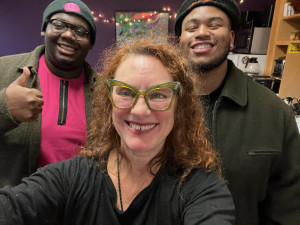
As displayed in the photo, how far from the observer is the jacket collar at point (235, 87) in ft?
4.03

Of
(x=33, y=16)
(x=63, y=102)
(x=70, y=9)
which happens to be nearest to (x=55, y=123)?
(x=63, y=102)

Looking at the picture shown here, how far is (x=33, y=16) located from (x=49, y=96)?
108 inches

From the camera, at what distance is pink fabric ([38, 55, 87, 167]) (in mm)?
1351

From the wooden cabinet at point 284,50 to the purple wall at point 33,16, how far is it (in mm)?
842

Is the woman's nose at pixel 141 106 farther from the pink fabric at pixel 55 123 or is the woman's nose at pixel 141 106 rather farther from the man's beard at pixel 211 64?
the pink fabric at pixel 55 123

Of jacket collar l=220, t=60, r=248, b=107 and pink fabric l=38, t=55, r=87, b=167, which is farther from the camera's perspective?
pink fabric l=38, t=55, r=87, b=167

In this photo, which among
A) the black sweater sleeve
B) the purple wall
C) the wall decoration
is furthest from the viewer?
the wall decoration

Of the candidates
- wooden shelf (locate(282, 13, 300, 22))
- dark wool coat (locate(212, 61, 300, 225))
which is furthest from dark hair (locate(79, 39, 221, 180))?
wooden shelf (locate(282, 13, 300, 22))

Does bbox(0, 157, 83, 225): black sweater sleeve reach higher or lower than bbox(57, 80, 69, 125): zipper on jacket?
lower

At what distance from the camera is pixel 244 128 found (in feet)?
4.04

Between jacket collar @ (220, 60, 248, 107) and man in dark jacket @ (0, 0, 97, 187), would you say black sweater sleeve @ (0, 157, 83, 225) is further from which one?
jacket collar @ (220, 60, 248, 107)

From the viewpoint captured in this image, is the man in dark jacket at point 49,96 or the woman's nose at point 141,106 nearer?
the woman's nose at point 141,106

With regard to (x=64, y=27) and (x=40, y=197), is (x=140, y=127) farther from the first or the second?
(x=64, y=27)

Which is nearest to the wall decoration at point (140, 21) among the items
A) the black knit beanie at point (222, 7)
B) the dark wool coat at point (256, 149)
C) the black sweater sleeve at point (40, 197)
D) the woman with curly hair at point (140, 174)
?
the black knit beanie at point (222, 7)
